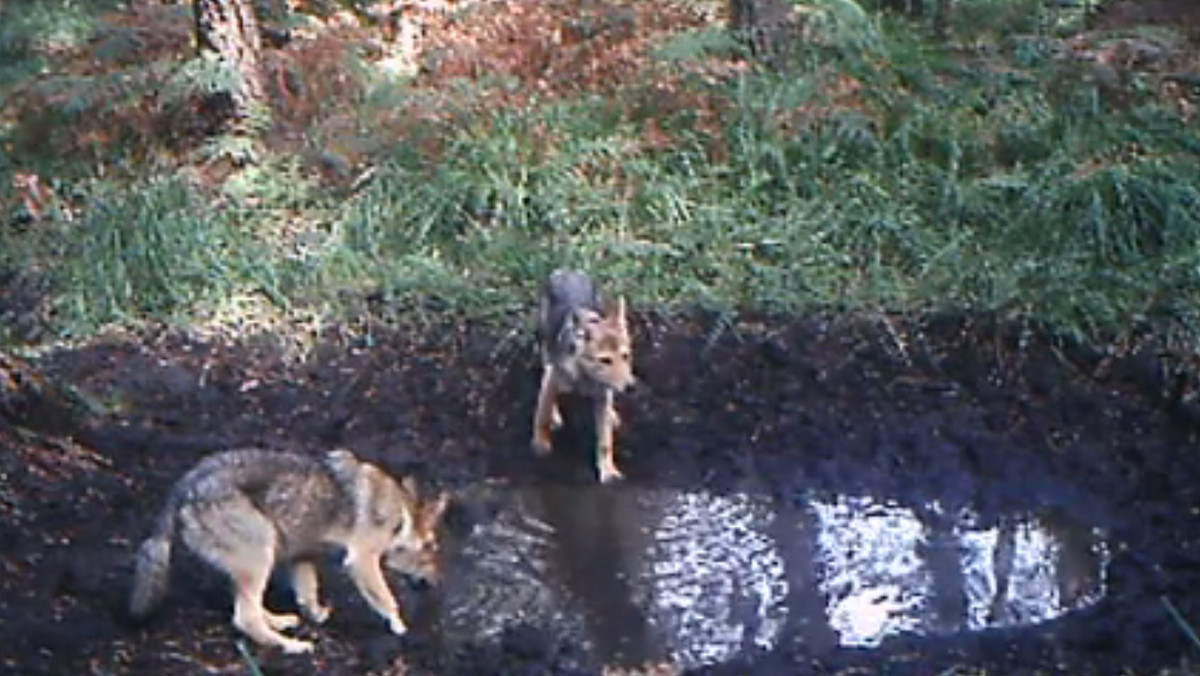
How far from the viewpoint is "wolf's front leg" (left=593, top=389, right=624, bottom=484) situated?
8773 mm

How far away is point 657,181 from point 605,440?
292cm

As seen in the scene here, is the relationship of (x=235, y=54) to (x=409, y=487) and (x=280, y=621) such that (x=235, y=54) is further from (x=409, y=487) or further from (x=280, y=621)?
(x=280, y=621)

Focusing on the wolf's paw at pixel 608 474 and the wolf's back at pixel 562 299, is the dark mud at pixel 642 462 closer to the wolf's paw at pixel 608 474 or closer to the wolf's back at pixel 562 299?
the wolf's paw at pixel 608 474

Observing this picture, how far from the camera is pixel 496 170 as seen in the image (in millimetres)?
11289

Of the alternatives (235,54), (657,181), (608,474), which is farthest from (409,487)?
(235,54)

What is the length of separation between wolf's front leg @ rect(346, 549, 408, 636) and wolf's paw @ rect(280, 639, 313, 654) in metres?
0.29

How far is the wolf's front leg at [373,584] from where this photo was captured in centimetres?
721

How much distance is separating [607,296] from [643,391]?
31.3 inches


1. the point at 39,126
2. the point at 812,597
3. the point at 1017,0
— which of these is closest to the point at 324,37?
the point at 39,126

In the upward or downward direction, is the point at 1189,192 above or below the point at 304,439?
above

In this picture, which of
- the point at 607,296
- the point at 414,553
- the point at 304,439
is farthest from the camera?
the point at 607,296

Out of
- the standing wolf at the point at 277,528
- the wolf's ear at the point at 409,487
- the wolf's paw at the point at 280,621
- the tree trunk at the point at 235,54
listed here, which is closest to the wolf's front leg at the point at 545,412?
the wolf's ear at the point at 409,487

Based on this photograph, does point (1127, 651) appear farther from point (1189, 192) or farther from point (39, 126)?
point (39, 126)

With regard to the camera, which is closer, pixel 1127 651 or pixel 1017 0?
pixel 1127 651
